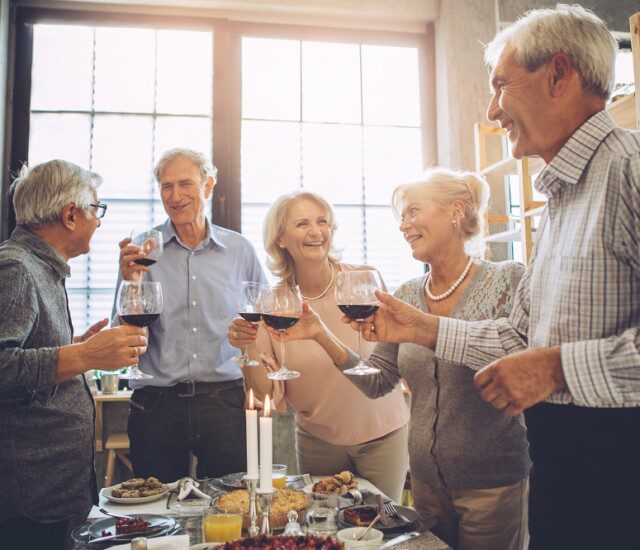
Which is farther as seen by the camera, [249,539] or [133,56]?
[133,56]

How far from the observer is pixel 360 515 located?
1.31 metres

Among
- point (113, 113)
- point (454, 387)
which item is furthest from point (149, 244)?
point (113, 113)

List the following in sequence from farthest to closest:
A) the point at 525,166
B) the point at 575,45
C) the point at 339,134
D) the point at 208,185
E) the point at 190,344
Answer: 1. the point at 339,134
2. the point at 525,166
3. the point at 208,185
4. the point at 190,344
5. the point at 575,45

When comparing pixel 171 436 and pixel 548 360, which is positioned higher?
pixel 548 360

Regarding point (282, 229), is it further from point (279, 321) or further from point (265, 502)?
point (265, 502)

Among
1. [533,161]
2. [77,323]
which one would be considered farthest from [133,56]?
[533,161]

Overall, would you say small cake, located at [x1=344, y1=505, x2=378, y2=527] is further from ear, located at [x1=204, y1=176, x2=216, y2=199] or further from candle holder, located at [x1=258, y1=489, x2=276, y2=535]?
ear, located at [x1=204, y1=176, x2=216, y2=199]

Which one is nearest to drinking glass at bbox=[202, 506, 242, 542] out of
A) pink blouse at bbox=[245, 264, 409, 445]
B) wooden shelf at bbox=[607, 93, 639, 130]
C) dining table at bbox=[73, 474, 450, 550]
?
dining table at bbox=[73, 474, 450, 550]

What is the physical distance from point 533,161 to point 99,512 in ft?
8.89

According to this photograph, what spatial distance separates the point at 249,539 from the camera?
1033 mm

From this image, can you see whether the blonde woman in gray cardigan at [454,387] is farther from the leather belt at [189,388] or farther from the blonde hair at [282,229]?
the leather belt at [189,388]

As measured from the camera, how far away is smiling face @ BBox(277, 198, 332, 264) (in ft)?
7.36

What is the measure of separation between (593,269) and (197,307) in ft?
5.67

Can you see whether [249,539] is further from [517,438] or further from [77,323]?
[77,323]
